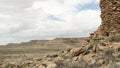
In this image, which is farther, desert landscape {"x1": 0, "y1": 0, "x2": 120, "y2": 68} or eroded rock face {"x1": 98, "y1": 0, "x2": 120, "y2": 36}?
eroded rock face {"x1": 98, "y1": 0, "x2": 120, "y2": 36}

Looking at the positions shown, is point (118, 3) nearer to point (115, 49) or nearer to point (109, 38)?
point (109, 38)

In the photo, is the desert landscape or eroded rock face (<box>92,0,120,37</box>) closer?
the desert landscape

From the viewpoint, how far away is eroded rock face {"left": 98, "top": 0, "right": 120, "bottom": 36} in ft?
63.3

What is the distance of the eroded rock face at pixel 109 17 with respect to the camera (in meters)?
19.3

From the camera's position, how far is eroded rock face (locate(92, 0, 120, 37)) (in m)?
19.3

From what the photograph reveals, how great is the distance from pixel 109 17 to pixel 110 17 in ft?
0.29

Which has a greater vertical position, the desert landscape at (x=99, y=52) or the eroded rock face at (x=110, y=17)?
the eroded rock face at (x=110, y=17)

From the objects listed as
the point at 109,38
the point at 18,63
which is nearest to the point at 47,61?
the point at 18,63

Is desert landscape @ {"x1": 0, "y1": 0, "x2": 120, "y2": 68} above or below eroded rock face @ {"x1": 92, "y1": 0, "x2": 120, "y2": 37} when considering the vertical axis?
below

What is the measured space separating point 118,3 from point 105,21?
1281 mm

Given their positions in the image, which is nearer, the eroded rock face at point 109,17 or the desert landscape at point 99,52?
the desert landscape at point 99,52

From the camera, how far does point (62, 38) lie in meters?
166

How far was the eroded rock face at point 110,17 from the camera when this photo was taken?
19.3 metres

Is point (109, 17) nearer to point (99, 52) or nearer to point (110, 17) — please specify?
point (110, 17)
